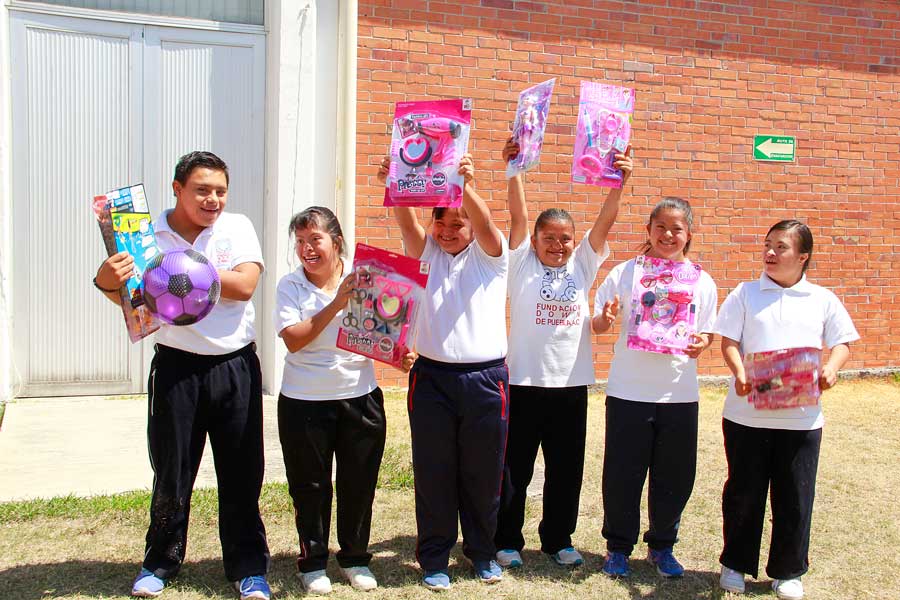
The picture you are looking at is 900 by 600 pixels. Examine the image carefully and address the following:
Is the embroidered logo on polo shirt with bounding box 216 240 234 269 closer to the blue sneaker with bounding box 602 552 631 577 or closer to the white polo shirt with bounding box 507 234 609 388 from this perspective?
the white polo shirt with bounding box 507 234 609 388

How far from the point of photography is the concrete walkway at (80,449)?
5059mm

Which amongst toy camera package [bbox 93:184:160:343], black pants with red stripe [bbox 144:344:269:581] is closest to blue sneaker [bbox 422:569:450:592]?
black pants with red stripe [bbox 144:344:269:581]

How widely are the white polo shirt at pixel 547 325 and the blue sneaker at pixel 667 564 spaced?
0.85m

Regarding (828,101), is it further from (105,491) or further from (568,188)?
(105,491)

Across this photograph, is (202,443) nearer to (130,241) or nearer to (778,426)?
(130,241)

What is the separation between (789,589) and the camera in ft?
12.3

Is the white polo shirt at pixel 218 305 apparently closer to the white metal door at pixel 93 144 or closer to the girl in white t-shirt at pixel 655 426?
the girl in white t-shirt at pixel 655 426

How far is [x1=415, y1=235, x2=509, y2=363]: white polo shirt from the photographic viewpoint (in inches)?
147

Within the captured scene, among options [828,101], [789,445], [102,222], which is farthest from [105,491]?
[828,101]

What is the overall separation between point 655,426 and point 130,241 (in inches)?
94.0

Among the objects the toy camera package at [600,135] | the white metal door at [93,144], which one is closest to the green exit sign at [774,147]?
the white metal door at [93,144]

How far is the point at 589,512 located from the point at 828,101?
18.3 feet

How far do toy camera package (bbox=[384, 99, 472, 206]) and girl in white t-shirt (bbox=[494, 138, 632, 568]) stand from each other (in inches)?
15.2

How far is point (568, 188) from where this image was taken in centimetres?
788
